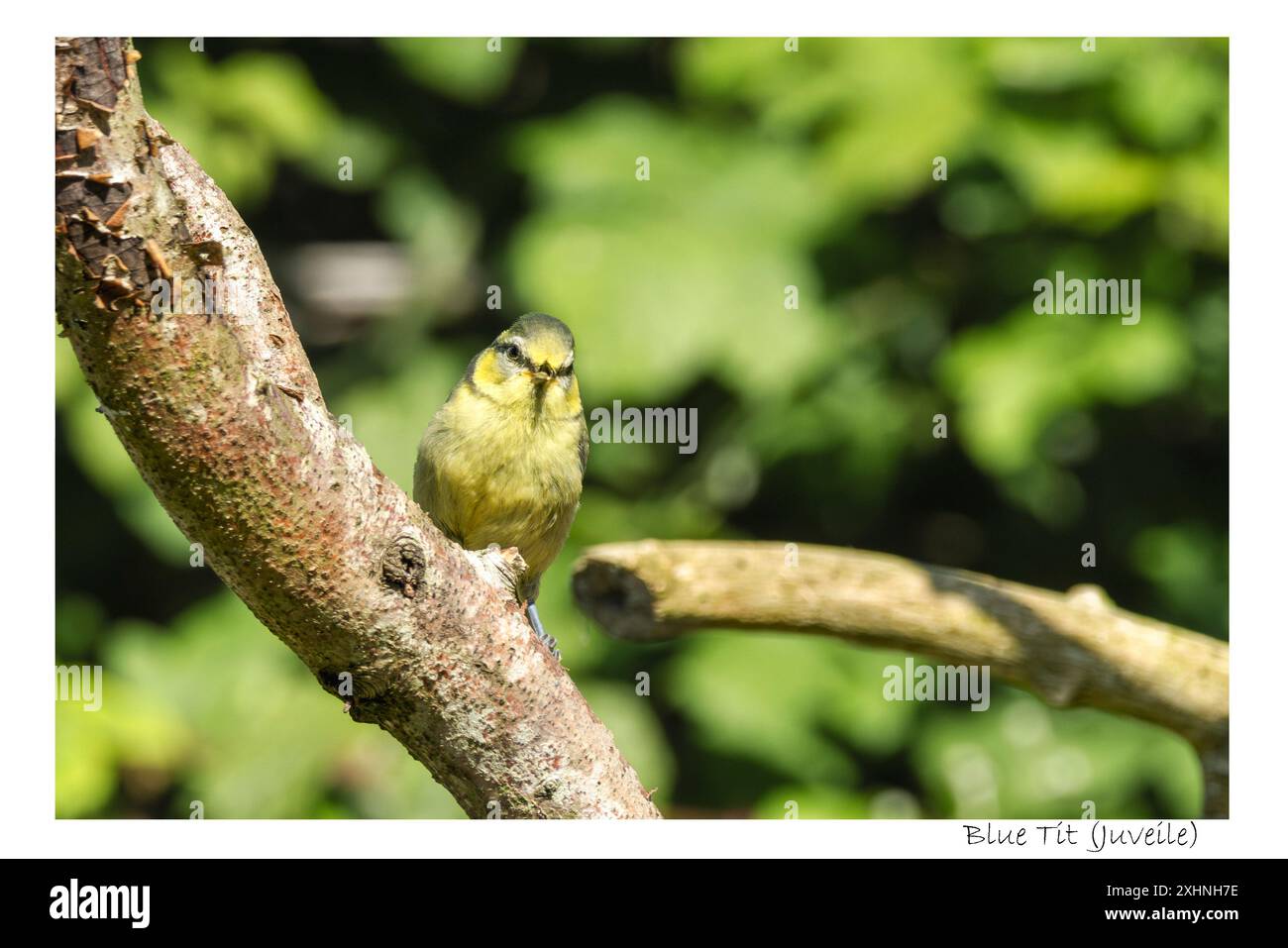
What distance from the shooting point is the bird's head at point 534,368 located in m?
3.19

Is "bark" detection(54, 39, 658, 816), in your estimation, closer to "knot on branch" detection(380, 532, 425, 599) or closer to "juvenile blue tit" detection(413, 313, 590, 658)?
"knot on branch" detection(380, 532, 425, 599)

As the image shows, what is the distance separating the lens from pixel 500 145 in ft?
16.0

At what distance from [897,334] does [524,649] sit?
293 cm

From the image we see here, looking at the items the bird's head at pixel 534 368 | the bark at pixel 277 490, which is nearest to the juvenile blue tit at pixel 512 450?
the bird's head at pixel 534 368

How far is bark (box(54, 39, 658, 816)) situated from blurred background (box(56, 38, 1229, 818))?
1.99 metres

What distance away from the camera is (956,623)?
335 centimetres

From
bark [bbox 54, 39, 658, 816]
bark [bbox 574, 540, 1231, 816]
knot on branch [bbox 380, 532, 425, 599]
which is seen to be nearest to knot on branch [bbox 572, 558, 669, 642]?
bark [bbox 574, 540, 1231, 816]

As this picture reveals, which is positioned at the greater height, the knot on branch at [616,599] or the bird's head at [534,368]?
the bird's head at [534,368]

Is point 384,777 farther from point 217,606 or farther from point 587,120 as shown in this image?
point 587,120

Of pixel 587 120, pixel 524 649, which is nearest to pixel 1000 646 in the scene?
pixel 524 649

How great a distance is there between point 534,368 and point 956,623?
127 cm

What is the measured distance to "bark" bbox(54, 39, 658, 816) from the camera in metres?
1.68

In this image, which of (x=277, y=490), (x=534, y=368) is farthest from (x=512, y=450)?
(x=277, y=490)

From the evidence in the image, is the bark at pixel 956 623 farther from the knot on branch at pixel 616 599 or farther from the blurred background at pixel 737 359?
the blurred background at pixel 737 359
